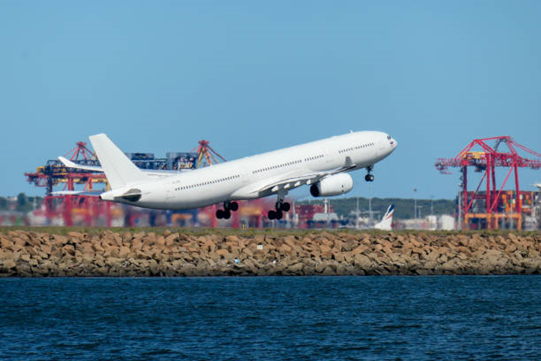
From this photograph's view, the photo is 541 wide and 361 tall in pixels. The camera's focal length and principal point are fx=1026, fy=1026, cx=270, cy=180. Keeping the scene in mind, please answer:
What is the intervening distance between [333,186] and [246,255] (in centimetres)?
896

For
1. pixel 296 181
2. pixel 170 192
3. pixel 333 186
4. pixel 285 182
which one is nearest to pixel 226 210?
pixel 285 182

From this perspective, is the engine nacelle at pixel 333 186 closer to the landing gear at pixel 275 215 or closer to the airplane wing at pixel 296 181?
the airplane wing at pixel 296 181

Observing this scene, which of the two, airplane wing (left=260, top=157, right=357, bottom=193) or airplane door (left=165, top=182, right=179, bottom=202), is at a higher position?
airplane wing (left=260, top=157, right=357, bottom=193)

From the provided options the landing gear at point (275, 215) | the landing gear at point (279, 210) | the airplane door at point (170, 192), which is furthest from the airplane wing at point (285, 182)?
the airplane door at point (170, 192)

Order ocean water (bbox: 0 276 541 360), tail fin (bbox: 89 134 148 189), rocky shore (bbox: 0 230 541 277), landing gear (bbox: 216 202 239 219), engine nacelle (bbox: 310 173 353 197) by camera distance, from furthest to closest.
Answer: landing gear (bbox: 216 202 239 219), engine nacelle (bbox: 310 173 353 197), rocky shore (bbox: 0 230 541 277), tail fin (bbox: 89 134 148 189), ocean water (bbox: 0 276 541 360)

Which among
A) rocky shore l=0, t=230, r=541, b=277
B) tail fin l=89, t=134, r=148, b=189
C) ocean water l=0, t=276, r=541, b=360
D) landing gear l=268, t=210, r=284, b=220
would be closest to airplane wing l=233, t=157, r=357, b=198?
landing gear l=268, t=210, r=284, b=220

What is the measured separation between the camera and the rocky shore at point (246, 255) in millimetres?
78438

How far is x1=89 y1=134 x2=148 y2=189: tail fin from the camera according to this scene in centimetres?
7644

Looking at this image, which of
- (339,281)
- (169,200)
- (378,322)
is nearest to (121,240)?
(169,200)

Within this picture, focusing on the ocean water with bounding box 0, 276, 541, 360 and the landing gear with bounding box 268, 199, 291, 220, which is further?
the landing gear with bounding box 268, 199, 291, 220

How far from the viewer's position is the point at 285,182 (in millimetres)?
80938

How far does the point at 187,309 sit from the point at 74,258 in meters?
17.0

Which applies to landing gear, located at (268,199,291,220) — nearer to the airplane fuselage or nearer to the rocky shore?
the airplane fuselage

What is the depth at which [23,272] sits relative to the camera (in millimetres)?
77625
